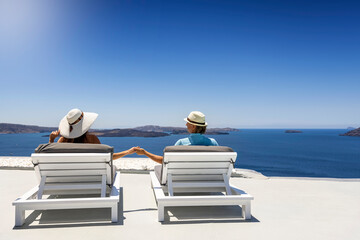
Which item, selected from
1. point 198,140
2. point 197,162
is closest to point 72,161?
point 197,162

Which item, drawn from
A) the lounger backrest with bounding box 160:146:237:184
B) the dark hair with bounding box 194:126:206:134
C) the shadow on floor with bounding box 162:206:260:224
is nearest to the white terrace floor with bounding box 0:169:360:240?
the shadow on floor with bounding box 162:206:260:224

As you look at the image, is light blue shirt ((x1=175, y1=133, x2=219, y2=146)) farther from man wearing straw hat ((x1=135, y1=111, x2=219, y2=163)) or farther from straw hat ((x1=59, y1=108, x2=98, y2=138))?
straw hat ((x1=59, y1=108, x2=98, y2=138))

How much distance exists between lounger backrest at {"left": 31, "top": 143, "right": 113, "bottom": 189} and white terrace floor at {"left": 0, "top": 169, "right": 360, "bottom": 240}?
427 mm

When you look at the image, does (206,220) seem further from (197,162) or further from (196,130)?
(196,130)

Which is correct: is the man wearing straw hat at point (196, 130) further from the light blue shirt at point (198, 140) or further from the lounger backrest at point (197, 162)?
the lounger backrest at point (197, 162)

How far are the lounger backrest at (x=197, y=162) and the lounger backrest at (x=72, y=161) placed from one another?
0.66m

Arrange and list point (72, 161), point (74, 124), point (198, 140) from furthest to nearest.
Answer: point (198, 140) → point (74, 124) → point (72, 161)

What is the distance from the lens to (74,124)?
330cm

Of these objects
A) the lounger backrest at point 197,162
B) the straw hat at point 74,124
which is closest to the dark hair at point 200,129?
the lounger backrest at point 197,162

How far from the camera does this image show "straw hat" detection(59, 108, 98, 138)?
10.7 feet

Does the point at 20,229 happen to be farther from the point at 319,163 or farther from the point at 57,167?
the point at 319,163

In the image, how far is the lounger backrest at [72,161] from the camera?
9.32 feet

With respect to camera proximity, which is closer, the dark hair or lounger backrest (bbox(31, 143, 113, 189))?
lounger backrest (bbox(31, 143, 113, 189))

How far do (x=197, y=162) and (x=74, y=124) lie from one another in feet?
5.03
